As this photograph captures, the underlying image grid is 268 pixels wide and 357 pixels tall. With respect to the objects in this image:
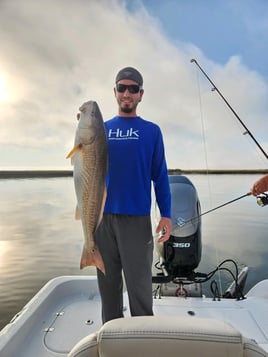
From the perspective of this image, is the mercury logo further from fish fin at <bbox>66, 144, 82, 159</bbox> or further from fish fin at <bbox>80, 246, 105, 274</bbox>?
fish fin at <bbox>66, 144, 82, 159</bbox>

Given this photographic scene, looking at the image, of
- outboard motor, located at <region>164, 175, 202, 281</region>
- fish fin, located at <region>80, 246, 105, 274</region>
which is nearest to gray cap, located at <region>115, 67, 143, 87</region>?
fish fin, located at <region>80, 246, 105, 274</region>

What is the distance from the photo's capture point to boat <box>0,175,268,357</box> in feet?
3.29

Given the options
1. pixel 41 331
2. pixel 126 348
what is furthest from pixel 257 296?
pixel 126 348

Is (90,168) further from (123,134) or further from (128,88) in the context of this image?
(128,88)

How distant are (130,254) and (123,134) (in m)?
0.80

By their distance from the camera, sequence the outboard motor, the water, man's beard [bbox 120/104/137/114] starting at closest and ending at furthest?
1. man's beard [bbox 120/104/137/114]
2. the outboard motor
3. the water

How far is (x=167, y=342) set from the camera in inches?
39.6

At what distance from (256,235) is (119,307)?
985 cm

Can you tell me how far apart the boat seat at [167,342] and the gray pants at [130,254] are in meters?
1.01

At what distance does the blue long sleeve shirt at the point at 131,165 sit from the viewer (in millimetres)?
2045

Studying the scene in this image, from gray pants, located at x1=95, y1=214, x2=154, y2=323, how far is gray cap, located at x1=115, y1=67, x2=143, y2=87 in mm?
924

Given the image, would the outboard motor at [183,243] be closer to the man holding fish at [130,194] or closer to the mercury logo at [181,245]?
the mercury logo at [181,245]

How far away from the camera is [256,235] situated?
35.9ft

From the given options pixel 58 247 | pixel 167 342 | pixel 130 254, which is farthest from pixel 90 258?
pixel 58 247
